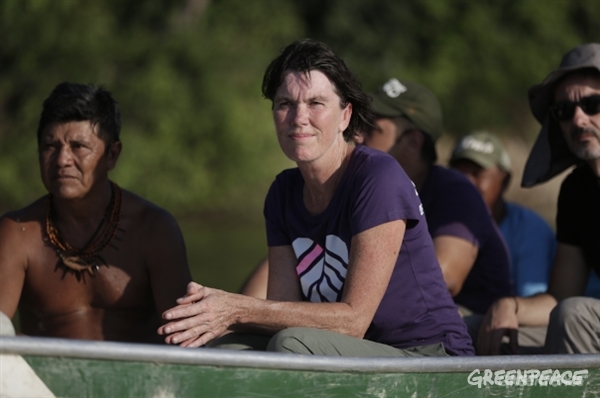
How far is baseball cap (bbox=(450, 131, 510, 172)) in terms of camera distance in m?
5.73

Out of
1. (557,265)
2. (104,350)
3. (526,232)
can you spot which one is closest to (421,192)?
(557,265)

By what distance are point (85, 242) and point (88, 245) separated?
0.06ft

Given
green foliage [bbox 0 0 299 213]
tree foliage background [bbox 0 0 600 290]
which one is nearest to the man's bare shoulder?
tree foliage background [bbox 0 0 600 290]

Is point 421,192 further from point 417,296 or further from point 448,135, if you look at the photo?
point 448,135

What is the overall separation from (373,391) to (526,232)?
2.54 metres

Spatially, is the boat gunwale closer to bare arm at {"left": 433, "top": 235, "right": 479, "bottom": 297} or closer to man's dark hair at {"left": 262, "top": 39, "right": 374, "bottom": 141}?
man's dark hair at {"left": 262, "top": 39, "right": 374, "bottom": 141}

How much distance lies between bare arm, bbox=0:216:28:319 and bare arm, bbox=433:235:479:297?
1.64 metres

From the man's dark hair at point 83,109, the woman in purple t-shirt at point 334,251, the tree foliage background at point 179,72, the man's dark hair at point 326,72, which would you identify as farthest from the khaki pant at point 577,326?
the tree foliage background at point 179,72

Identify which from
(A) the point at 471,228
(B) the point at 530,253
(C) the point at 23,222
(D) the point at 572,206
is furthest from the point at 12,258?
(B) the point at 530,253

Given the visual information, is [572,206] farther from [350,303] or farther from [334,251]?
[350,303]

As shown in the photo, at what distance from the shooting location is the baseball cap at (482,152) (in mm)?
5727

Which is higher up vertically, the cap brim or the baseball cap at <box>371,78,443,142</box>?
the baseball cap at <box>371,78,443,142</box>

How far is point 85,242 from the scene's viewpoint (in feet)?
13.1

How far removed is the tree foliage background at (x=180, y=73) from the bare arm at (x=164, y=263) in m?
10.0
